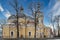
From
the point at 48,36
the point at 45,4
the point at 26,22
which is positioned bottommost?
the point at 48,36

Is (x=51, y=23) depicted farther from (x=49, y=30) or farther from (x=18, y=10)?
(x=18, y=10)

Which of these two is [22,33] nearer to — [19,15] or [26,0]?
[19,15]

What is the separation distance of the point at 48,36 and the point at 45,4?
2025mm

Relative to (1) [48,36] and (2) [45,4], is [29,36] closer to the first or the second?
(1) [48,36]

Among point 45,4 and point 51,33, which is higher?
point 45,4

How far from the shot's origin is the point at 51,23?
14.8m

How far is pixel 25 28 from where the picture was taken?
14656 millimetres

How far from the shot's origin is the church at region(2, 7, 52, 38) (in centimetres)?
1448

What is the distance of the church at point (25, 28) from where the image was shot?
47.5ft

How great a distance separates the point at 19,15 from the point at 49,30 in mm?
2122

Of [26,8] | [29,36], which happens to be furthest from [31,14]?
[29,36]

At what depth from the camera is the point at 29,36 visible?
14555mm

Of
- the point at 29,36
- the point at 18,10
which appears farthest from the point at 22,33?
the point at 18,10

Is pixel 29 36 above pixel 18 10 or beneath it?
beneath
